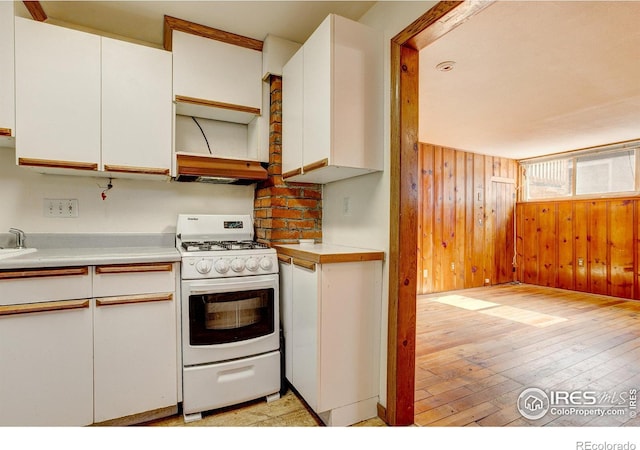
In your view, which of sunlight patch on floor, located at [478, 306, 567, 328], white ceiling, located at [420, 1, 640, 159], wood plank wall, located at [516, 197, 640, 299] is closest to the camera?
white ceiling, located at [420, 1, 640, 159]

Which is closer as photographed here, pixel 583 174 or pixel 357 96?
pixel 357 96

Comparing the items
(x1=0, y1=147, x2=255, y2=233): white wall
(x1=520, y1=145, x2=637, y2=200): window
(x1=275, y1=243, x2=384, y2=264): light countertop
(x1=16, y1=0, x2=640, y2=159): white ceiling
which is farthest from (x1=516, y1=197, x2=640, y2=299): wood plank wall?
(x1=0, y1=147, x2=255, y2=233): white wall

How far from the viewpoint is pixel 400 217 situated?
1669mm

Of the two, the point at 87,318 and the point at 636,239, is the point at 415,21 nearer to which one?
the point at 87,318

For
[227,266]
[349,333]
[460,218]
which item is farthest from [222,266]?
[460,218]

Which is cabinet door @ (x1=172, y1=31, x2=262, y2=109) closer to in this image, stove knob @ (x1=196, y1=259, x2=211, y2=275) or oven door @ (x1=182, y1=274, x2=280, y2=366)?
stove knob @ (x1=196, y1=259, x2=211, y2=275)

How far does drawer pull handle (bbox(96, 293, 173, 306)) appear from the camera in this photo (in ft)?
5.40

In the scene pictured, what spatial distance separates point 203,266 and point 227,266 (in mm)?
132

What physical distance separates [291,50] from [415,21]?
108 centimetres

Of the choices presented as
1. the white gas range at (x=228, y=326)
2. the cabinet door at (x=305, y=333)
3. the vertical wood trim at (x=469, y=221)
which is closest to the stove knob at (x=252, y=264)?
the white gas range at (x=228, y=326)

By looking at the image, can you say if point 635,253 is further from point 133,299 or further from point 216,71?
point 133,299

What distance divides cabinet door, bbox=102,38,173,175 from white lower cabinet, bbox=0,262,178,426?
2.39 ft

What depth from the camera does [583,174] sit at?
17.1 feet

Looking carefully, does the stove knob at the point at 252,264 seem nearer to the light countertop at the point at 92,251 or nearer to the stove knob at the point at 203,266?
the stove knob at the point at 203,266
